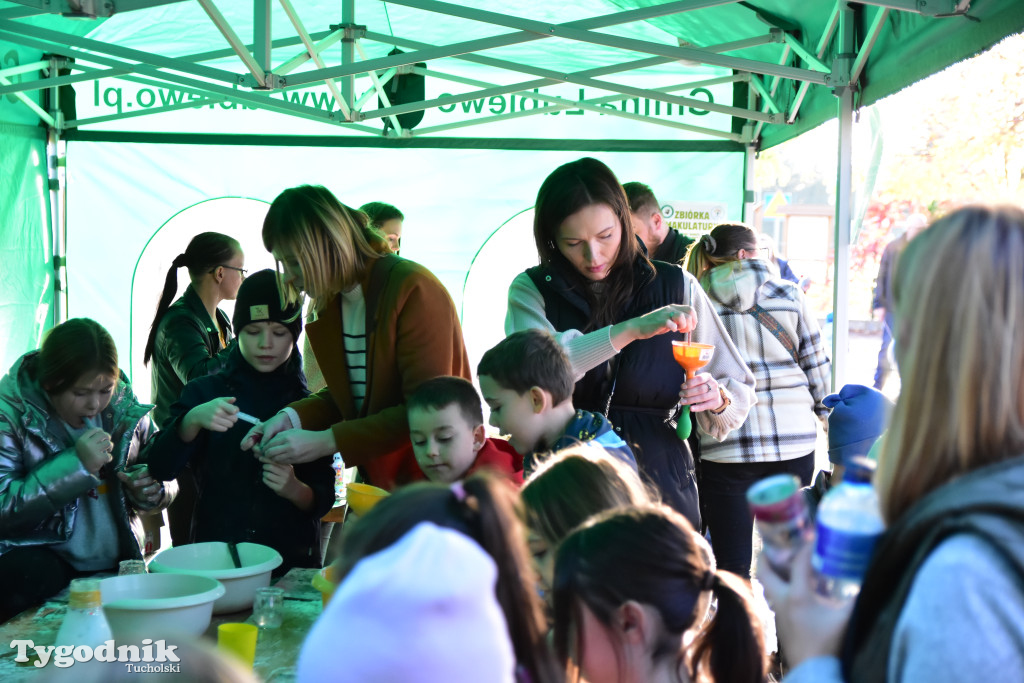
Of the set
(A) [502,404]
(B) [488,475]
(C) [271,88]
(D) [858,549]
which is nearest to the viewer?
(D) [858,549]

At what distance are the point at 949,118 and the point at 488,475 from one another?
7986 millimetres

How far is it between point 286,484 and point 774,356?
2.18m

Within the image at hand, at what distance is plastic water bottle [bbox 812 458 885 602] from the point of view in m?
1.01

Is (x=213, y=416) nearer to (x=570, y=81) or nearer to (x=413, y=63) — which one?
(x=413, y=63)

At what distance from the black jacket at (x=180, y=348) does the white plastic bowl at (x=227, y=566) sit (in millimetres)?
1515

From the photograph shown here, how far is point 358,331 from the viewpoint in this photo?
2.84 meters

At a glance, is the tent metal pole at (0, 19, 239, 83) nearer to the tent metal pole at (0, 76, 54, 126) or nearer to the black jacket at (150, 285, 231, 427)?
the tent metal pole at (0, 76, 54, 126)

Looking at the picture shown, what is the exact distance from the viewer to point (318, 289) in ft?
8.95

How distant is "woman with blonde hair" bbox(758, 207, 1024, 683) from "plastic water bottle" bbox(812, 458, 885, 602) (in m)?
0.02

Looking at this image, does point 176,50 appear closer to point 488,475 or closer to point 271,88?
point 271,88

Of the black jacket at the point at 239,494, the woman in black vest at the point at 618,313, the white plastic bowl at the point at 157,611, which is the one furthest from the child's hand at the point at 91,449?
the woman in black vest at the point at 618,313

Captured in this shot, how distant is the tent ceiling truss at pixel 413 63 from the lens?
435 cm

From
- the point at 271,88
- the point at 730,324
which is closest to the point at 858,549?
the point at 730,324

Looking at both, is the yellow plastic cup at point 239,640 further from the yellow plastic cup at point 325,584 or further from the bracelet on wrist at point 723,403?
the bracelet on wrist at point 723,403
